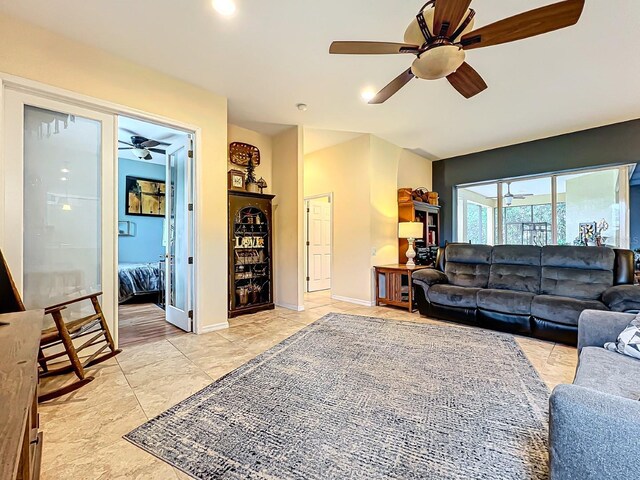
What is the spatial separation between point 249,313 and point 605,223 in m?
5.94

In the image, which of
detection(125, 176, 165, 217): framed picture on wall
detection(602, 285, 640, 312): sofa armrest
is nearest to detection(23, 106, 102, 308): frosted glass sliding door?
detection(125, 176, 165, 217): framed picture on wall

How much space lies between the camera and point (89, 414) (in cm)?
189

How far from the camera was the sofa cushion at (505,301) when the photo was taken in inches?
132

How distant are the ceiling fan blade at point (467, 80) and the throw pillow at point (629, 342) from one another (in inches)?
79.7

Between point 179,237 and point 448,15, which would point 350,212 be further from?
point 448,15

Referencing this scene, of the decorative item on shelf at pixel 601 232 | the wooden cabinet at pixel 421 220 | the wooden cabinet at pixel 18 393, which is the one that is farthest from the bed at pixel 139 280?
the decorative item on shelf at pixel 601 232

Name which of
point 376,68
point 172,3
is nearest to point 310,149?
point 376,68

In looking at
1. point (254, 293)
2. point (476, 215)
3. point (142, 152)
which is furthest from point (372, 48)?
point (476, 215)

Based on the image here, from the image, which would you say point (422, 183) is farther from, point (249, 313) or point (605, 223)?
point (249, 313)

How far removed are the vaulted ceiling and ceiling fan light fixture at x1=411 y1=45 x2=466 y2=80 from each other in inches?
20.4

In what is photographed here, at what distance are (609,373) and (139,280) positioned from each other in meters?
5.77

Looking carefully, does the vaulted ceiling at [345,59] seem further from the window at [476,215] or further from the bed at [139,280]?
the bed at [139,280]

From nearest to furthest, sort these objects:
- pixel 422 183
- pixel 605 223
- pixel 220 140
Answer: pixel 220 140 → pixel 605 223 → pixel 422 183

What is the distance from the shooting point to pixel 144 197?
21.0 ft
